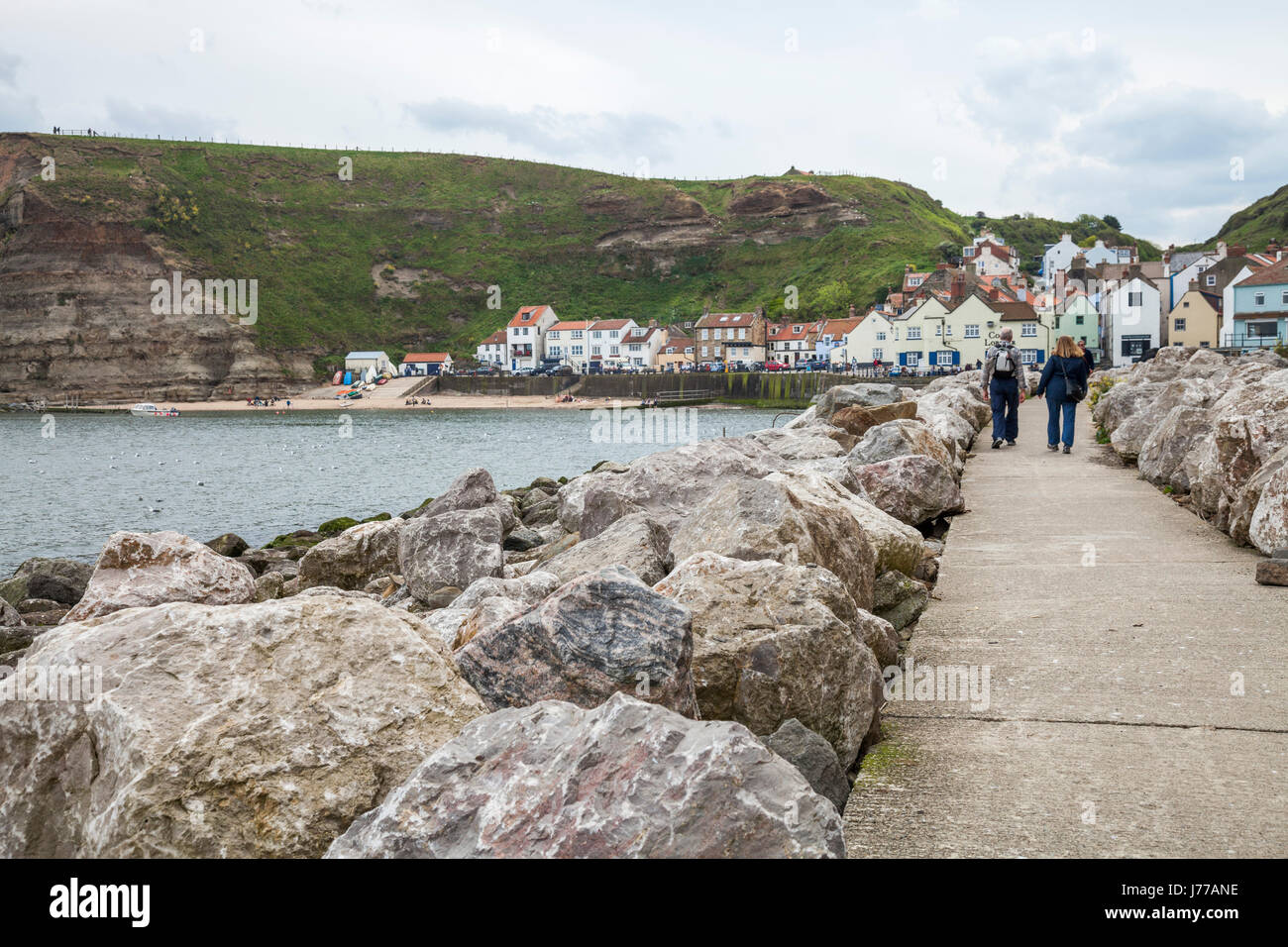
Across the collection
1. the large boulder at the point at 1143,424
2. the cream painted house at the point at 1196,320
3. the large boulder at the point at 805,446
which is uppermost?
the cream painted house at the point at 1196,320

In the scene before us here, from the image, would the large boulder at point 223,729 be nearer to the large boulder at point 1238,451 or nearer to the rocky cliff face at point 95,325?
the large boulder at point 1238,451

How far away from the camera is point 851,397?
22.4 metres

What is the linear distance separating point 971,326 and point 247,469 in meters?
67.2

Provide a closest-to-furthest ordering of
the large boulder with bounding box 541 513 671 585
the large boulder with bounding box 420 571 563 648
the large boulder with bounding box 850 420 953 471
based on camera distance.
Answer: the large boulder with bounding box 420 571 563 648 → the large boulder with bounding box 541 513 671 585 → the large boulder with bounding box 850 420 953 471

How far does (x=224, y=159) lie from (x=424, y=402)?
81.5 m

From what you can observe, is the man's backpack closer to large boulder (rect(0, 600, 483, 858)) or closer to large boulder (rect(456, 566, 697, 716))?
large boulder (rect(456, 566, 697, 716))

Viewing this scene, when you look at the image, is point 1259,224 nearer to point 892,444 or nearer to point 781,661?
point 892,444

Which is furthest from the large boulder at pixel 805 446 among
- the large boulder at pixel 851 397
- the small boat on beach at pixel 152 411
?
the small boat on beach at pixel 152 411

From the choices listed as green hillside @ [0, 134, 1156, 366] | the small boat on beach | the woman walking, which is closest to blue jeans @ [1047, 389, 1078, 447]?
the woman walking

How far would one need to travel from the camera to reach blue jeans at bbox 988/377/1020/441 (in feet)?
56.0

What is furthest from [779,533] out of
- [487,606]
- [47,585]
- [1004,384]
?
[47,585]

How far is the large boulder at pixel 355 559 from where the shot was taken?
39.8 ft

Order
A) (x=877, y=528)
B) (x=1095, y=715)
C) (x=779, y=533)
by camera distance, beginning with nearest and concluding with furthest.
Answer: (x=1095, y=715) → (x=779, y=533) → (x=877, y=528)

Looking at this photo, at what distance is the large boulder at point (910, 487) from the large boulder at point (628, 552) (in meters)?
3.13
